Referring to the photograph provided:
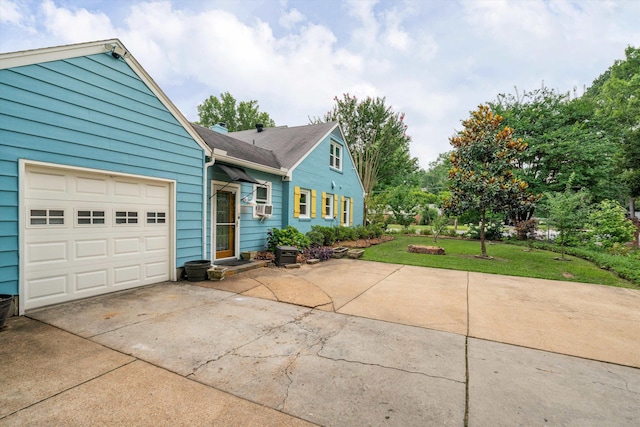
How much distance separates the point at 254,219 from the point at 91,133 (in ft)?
15.2

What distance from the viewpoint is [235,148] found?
8.62 metres

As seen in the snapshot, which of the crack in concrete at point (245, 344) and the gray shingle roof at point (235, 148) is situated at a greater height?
the gray shingle roof at point (235, 148)

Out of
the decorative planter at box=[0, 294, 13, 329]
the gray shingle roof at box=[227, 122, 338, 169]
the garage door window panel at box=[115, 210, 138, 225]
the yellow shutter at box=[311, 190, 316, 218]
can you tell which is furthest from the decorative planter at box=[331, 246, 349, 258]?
the decorative planter at box=[0, 294, 13, 329]

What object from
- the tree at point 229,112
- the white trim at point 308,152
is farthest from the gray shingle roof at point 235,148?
the tree at point 229,112

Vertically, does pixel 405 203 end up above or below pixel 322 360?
above

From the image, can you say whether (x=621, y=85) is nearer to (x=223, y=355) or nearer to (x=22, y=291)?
(x=223, y=355)

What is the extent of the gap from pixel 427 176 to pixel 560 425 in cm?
6268

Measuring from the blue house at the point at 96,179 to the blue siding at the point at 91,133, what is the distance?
0.6 inches

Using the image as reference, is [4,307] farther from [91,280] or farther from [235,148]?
[235,148]

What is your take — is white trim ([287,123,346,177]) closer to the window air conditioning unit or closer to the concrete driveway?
the window air conditioning unit

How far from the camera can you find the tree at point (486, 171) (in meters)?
9.52

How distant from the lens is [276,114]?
104ft

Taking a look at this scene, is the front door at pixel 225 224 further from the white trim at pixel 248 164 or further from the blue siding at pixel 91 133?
the blue siding at pixel 91 133

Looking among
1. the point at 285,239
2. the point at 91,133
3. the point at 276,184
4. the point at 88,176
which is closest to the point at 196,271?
the point at 88,176
